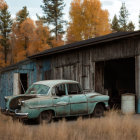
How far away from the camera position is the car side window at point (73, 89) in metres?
11.4

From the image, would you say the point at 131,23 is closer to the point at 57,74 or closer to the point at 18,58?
the point at 18,58

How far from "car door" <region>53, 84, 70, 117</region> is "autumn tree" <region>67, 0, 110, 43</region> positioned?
1027 inches

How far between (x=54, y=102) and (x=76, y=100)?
41.2 inches

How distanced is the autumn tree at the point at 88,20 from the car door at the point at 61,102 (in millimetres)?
26087

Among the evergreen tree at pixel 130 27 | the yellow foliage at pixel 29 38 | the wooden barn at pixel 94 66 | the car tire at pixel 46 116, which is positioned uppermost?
the evergreen tree at pixel 130 27

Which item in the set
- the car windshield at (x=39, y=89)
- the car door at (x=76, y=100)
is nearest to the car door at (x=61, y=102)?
the car door at (x=76, y=100)

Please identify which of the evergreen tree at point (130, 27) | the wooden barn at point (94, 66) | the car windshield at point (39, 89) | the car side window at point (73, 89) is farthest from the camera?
the evergreen tree at point (130, 27)

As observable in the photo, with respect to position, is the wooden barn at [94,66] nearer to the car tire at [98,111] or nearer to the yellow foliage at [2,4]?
the car tire at [98,111]

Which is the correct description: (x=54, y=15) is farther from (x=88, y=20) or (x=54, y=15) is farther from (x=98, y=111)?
(x=98, y=111)

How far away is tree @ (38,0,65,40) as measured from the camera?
44562mm

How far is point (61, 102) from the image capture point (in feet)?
35.4

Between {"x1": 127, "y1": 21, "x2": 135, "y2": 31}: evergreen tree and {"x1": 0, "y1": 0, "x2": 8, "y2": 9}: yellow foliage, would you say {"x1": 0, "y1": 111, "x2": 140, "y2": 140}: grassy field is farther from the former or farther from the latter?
{"x1": 127, "y1": 21, "x2": 135, "y2": 31}: evergreen tree

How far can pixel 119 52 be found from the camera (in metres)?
13.8

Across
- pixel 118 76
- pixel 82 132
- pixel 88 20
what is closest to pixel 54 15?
pixel 88 20
